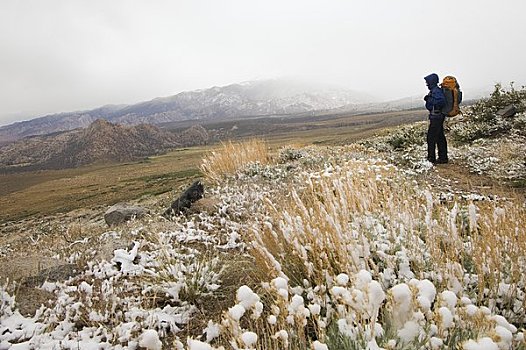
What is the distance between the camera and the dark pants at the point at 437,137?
8.66 meters

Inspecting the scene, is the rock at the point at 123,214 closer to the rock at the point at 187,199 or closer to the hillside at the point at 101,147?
the rock at the point at 187,199

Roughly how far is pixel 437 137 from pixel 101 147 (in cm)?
13189

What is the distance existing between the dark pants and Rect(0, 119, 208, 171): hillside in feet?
360

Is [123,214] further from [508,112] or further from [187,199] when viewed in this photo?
[508,112]

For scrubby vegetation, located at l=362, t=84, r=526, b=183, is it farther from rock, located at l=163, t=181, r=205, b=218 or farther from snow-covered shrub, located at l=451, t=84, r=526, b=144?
rock, located at l=163, t=181, r=205, b=218

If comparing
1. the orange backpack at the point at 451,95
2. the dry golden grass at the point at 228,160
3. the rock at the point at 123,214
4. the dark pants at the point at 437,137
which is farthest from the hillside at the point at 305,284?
the dry golden grass at the point at 228,160

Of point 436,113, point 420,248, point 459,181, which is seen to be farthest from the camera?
point 436,113

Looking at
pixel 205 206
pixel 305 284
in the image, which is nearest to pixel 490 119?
pixel 205 206

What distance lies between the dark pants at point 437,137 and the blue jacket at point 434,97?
0.15 metres

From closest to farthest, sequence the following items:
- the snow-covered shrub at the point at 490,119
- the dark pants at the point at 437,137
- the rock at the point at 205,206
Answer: the rock at the point at 205,206 → the dark pants at the point at 437,137 → the snow-covered shrub at the point at 490,119

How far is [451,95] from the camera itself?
27.8 ft

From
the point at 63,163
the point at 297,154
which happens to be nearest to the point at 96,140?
the point at 63,163

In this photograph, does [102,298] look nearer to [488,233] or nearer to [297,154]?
[488,233]

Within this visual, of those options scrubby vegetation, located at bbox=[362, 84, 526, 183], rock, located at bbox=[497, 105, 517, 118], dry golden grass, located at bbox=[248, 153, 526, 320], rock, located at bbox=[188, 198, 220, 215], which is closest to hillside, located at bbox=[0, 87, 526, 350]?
dry golden grass, located at bbox=[248, 153, 526, 320]
